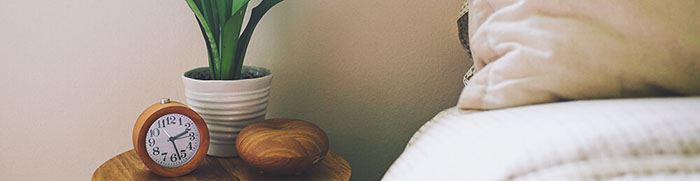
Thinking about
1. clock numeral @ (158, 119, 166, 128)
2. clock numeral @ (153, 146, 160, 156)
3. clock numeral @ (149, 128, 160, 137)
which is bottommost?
clock numeral @ (153, 146, 160, 156)

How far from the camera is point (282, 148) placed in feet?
3.21

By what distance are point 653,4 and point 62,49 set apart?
2.96ft

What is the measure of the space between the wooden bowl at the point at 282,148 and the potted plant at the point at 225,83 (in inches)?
3.3

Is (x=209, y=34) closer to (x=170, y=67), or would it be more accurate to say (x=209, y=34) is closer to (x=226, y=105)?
(x=226, y=105)

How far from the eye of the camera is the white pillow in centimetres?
77

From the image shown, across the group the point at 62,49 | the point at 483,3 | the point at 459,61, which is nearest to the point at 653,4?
the point at 483,3

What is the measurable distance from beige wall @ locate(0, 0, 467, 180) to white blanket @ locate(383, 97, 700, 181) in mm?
602

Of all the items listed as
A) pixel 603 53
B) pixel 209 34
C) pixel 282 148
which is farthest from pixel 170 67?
pixel 603 53

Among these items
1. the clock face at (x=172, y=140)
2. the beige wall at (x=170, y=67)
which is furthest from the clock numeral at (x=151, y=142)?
the beige wall at (x=170, y=67)

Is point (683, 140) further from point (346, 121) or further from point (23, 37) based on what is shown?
point (23, 37)

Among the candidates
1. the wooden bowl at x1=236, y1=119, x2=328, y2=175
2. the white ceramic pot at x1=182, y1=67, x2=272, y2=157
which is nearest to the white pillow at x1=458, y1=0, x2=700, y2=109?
the wooden bowl at x1=236, y1=119, x2=328, y2=175

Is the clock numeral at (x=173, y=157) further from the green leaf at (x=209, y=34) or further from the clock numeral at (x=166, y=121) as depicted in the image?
the green leaf at (x=209, y=34)

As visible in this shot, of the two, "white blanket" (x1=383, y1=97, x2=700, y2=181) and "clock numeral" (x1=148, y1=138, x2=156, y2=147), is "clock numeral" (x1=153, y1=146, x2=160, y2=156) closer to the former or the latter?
"clock numeral" (x1=148, y1=138, x2=156, y2=147)

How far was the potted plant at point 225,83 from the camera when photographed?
1073 millimetres
